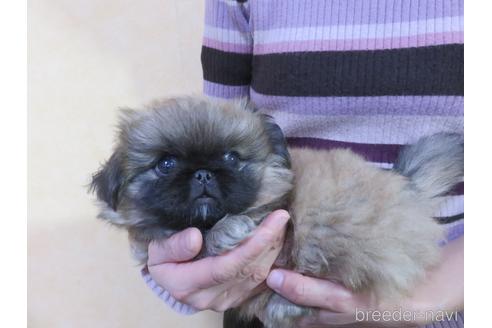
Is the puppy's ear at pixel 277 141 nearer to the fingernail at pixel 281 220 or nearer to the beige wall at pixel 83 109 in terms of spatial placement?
the fingernail at pixel 281 220

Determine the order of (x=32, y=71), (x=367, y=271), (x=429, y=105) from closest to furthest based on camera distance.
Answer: (x=367, y=271) → (x=429, y=105) → (x=32, y=71)

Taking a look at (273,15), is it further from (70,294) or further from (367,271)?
(70,294)

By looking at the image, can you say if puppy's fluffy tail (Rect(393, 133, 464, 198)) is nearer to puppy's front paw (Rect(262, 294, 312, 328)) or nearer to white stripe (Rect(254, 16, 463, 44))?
white stripe (Rect(254, 16, 463, 44))

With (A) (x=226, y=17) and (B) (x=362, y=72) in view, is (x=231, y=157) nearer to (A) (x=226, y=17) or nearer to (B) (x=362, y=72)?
(B) (x=362, y=72)

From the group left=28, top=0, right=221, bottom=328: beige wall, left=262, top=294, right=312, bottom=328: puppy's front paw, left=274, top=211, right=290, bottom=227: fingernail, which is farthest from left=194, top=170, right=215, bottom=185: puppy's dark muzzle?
left=28, top=0, right=221, bottom=328: beige wall

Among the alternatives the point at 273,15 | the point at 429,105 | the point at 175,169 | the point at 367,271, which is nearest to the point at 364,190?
the point at 367,271

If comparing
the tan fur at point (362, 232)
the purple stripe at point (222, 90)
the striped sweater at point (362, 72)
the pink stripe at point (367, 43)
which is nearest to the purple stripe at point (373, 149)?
the striped sweater at point (362, 72)

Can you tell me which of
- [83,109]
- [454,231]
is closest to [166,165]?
[454,231]
